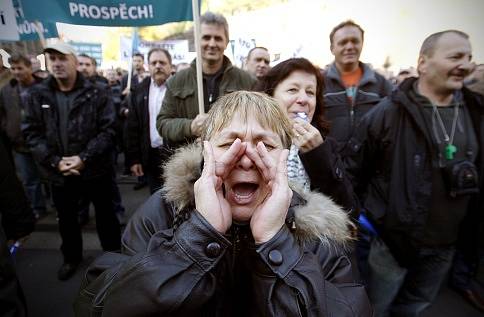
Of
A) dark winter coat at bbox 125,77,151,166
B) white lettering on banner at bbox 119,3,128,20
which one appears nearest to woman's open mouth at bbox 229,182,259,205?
white lettering on banner at bbox 119,3,128,20

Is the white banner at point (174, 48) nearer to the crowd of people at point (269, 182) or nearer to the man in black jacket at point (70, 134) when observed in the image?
the crowd of people at point (269, 182)

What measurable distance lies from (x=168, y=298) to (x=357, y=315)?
603 mm

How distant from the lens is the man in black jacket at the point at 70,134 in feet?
9.39

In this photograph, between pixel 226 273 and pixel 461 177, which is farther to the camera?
pixel 461 177

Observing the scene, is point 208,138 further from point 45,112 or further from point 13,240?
point 45,112

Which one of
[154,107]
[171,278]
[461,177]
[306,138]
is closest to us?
[171,278]

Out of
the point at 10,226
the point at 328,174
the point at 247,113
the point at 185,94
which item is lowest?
the point at 10,226

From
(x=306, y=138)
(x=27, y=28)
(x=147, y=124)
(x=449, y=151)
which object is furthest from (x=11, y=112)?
(x=449, y=151)

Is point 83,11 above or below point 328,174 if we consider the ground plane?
above

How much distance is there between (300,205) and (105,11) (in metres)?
2.27

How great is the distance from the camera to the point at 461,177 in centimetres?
204

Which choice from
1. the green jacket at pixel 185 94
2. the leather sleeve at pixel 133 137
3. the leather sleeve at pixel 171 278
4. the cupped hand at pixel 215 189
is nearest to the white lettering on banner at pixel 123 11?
the green jacket at pixel 185 94

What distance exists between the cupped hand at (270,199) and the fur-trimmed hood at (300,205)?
0.15 m

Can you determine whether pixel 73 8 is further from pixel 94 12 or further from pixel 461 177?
pixel 461 177
